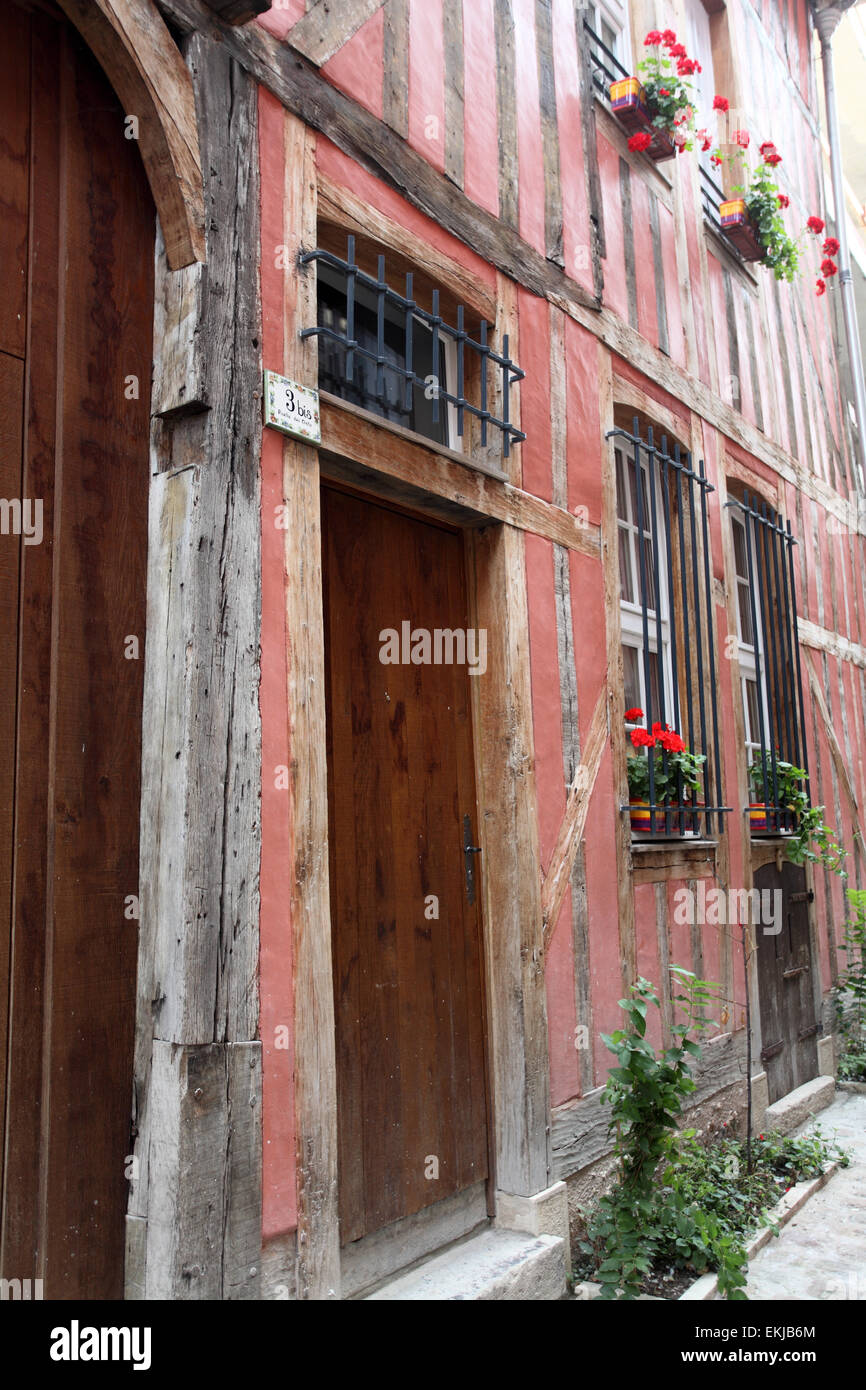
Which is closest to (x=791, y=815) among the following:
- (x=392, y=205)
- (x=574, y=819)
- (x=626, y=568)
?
(x=626, y=568)

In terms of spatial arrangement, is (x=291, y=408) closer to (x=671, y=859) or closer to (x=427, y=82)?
(x=427, y=82)

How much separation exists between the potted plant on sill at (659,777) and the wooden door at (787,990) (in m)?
1.23

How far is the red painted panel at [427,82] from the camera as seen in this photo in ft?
11.5

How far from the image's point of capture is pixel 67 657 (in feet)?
7.53

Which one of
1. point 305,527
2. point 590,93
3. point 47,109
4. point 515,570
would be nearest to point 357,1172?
point 305,527

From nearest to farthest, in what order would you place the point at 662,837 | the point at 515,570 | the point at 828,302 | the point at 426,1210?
the point at 426,1210 < the point at 515,570 < the point at 662,837 < the point at 828,302

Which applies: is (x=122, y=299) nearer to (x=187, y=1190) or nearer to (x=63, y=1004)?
(x=63, y=1004)

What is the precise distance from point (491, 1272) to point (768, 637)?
14.0 feet

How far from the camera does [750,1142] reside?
4781mm

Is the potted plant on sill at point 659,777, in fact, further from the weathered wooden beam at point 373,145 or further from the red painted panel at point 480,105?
the red painted panel at point 480,105

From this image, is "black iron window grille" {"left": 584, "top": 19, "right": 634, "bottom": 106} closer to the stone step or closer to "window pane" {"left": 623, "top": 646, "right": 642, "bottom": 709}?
"window pane" {"left": 623, "top": 646, "right": 642, "bottom": 709}

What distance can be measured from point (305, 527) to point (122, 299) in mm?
684

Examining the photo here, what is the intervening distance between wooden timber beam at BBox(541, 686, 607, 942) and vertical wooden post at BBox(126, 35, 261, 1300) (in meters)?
1.51

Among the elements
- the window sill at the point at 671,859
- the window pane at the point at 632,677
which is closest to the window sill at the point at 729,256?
the window pane at the point at 632,677
